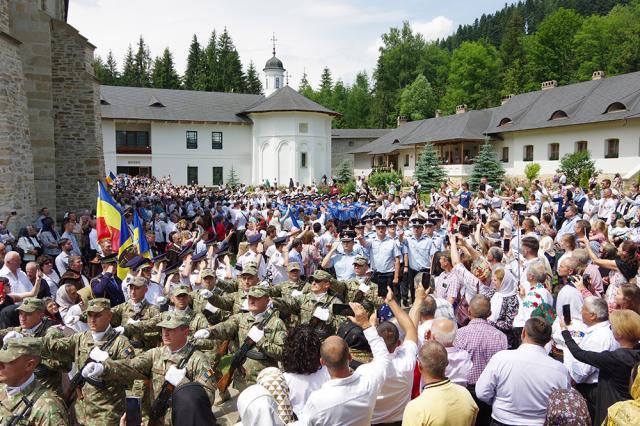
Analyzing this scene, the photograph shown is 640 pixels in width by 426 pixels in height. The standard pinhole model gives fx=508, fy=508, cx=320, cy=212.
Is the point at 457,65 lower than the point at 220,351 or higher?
higher

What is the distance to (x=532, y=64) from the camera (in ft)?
203

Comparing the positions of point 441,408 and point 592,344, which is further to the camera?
point 592,344

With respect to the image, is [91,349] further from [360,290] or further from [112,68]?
[112,68]

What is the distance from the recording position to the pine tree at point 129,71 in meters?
84.9

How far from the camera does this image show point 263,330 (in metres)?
5.66

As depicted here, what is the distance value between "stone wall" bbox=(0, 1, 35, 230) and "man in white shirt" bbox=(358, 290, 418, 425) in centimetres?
1315

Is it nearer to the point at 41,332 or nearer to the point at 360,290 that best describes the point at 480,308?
the point at 360,290

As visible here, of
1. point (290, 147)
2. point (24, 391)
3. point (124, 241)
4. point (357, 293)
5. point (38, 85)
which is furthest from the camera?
point (290, 147)

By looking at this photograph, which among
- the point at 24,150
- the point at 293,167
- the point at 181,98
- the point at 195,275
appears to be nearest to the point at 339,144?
the point at 293,167

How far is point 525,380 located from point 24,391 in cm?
401

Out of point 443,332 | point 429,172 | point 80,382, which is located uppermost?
point 429,172

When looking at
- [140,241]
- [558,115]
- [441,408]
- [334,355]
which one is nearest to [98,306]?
[334,355]

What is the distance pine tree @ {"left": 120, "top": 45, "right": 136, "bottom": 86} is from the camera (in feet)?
278

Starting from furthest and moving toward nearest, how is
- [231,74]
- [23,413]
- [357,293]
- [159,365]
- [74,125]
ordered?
[231,74], [74,125], [357,293], [159,365], [23,413]
